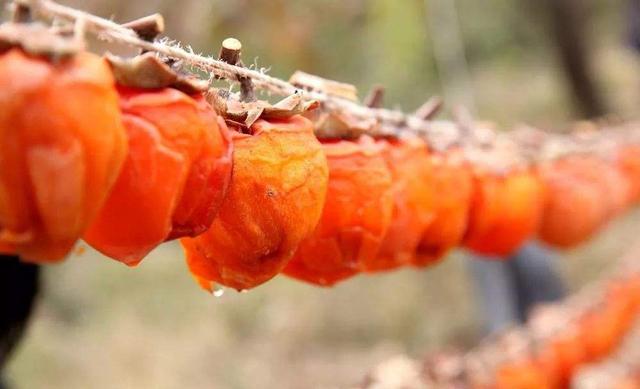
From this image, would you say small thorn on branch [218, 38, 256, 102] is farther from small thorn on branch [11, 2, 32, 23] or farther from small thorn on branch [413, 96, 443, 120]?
small thorn on branch [413, 96, 443, 120]

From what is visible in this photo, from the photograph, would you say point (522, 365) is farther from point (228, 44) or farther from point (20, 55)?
point (20, 55)

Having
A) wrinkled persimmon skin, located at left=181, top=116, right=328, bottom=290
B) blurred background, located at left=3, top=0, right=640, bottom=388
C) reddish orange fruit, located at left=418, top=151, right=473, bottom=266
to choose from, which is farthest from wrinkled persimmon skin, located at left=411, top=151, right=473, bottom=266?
blurred background, located at left=3, top=0, right=640, bottom=388

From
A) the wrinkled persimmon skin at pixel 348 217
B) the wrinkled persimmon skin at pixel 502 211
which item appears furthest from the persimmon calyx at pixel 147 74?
the wrinkled persimmon skin at pixel 502 211

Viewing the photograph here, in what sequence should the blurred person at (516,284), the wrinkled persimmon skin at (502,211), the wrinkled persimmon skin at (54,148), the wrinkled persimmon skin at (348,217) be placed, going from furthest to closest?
the blurred person at (516,284), the wrinkled persimmon skin at (502,211), the wrinkled persimmon skin at (348,217), the wrinkled persimmon skin at (54,148)

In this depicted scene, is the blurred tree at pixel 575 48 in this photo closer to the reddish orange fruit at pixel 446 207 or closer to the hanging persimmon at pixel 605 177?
the hanging persimmon at pixel 605 177

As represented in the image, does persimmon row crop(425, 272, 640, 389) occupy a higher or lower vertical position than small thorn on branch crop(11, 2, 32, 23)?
lower

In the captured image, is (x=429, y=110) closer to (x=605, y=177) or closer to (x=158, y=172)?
(x=158, y=172)

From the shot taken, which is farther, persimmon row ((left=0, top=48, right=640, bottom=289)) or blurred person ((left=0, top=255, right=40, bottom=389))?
blurred person ((left=0, top=255, right=40, bottom=389))

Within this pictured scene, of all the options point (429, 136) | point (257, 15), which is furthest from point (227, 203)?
point (257, 15)
